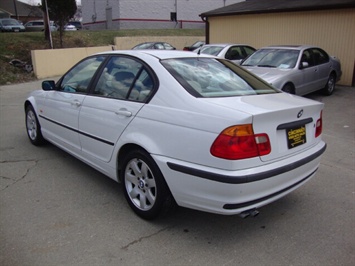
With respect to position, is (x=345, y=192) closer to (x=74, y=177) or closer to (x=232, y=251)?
(x=232, y=251)

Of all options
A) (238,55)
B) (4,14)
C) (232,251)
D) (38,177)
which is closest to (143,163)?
(232,251)

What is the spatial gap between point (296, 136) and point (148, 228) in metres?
1.58

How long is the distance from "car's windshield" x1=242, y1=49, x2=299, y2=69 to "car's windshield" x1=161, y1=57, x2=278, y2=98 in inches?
217

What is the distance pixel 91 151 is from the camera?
3922mm

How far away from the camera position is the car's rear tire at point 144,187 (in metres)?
3.08

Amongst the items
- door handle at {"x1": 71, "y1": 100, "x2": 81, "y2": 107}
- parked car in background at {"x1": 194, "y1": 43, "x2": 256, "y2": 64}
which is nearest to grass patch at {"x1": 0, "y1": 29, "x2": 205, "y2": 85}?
parked car in background at {"x1": 194, "y1": 43, "x2": 256, "y2": 64}

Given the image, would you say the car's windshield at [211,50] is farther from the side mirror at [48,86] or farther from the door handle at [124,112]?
the door handle at [124,112]

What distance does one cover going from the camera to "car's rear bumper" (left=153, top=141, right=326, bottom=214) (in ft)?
8.64

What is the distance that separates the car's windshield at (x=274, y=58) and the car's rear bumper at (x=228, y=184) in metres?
6.47

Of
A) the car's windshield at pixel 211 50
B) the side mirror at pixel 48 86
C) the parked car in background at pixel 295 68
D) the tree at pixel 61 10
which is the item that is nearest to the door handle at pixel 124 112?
the side mirror at pixel 48 86

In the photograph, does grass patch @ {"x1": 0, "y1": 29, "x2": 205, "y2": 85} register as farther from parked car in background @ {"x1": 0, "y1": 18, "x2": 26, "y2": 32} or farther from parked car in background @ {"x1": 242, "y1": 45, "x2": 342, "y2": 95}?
parked car in background @ {"x1": 0, "y1": 18, "x2": 26, "y2": 32}

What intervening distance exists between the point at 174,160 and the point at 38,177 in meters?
2.28

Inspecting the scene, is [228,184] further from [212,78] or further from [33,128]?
[33,128]

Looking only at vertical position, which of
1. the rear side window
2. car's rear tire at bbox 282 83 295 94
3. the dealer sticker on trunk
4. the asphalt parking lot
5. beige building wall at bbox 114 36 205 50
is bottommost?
the asphalt parking lot
